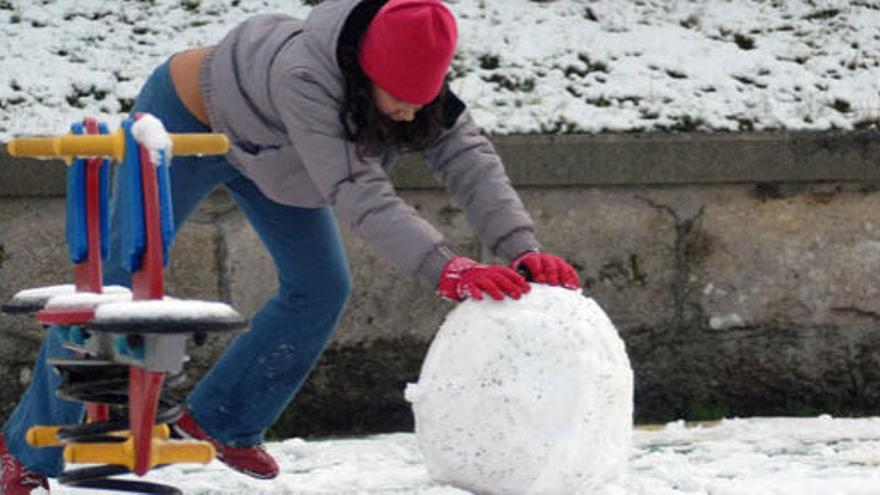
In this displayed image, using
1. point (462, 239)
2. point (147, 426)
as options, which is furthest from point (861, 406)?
point (147, 426)

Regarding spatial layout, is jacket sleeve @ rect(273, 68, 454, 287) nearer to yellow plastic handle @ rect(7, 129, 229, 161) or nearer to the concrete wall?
yellow plastic handle @ rect(7, 129, 229, 161)

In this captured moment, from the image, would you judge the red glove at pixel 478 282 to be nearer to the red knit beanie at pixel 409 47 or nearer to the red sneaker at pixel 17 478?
the red knit beanie at pixel 409 47

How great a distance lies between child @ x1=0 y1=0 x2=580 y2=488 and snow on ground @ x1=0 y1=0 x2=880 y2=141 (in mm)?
1525

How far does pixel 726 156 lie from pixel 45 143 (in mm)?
2751

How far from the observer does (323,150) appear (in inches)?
160

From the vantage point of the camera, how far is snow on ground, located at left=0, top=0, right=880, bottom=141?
6082 millimetres

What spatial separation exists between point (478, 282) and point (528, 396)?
27 centimetres

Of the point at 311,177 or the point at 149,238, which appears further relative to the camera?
the point at 311,177

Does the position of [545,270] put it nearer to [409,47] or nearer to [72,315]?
[409,47]

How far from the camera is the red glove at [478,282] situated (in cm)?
404

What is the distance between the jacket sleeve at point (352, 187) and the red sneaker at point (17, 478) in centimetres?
100

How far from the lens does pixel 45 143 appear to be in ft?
12.8

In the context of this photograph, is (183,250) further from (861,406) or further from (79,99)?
(861,406)

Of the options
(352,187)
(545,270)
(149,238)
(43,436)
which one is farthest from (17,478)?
(545,270)
